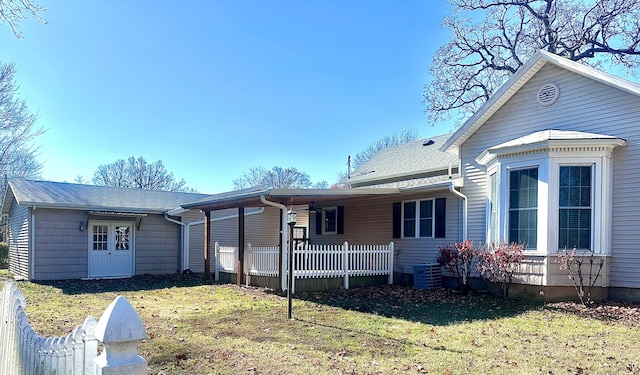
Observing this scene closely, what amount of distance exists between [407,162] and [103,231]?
1174cm

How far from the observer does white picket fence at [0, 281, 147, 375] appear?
219 cm

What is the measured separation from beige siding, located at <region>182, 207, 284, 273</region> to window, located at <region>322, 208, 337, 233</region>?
2.91 metres

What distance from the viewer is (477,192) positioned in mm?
11852

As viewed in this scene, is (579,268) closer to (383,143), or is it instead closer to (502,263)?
(502,263)

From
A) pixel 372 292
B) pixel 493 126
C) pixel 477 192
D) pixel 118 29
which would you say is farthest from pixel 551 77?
pixel 118 29

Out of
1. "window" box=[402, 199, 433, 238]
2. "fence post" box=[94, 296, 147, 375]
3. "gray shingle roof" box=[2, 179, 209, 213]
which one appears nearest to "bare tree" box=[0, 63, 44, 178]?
"gray shingle roof" box=[2, 179, 209, 213]

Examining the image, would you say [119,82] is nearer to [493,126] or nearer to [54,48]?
[54,48]

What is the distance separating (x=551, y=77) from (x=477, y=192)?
335 centimetres

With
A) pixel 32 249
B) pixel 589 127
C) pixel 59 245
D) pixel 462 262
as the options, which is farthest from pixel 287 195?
pixel 32 249

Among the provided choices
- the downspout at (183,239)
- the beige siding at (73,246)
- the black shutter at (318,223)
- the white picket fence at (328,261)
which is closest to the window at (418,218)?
the white picket fence at (328,261)

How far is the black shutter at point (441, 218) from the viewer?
12.7 m

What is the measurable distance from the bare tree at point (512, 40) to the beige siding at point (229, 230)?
1254 cm

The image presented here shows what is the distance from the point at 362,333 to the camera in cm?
706

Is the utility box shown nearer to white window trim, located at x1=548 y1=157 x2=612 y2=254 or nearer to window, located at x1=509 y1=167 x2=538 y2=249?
window, located at x1=509 y1=167 x2=538 y2=249
